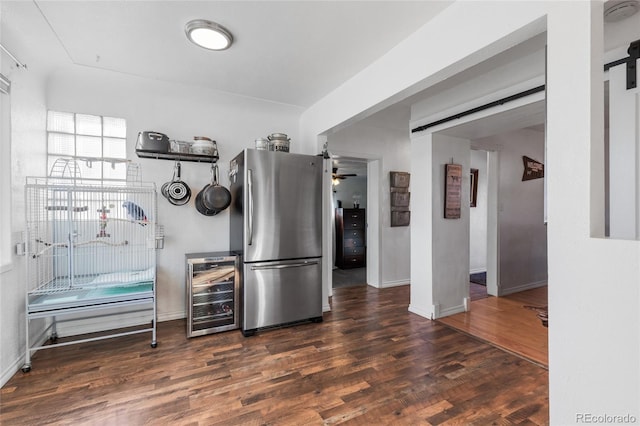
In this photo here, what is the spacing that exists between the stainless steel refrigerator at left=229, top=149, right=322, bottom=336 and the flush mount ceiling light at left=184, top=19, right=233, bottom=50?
0.96 metres

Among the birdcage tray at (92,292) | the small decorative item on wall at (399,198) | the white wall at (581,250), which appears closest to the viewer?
the white wall at (581,250)

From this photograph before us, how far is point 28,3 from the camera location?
1879 mm

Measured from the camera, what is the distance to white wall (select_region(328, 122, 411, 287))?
4.47 meters

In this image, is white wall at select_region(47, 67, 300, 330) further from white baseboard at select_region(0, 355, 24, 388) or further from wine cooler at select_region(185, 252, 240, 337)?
white baseboard at select_region(0, 355, 24, 388)

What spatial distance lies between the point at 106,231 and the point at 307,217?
6.59 ft

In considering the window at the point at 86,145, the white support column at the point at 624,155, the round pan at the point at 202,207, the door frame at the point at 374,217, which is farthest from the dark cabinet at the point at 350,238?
the white support column at the point at 624,155

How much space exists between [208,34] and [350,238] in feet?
15.7

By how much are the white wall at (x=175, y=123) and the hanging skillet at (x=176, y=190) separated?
0.29 ft

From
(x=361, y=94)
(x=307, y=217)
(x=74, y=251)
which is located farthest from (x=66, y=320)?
(x=361, y=94)

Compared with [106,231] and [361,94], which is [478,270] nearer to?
[361,94]

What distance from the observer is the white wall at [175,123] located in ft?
9.40

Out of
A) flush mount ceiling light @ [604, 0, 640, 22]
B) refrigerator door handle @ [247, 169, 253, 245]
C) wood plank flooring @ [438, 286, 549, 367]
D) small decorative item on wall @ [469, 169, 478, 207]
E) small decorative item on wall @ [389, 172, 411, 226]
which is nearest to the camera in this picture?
flush mount ceiling light @ [604, 0, 640, 22]

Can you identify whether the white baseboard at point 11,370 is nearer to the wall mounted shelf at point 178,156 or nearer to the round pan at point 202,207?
the round pan at point 202,207

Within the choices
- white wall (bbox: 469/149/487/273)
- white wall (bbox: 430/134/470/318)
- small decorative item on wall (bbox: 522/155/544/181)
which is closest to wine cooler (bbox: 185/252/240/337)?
white wall (bbox: 430/134/470/318)
